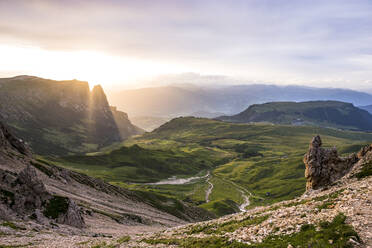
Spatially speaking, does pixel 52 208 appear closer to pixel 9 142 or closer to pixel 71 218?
pixel 71 218

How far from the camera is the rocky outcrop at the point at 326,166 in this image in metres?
51.4

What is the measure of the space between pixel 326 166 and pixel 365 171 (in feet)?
38.6

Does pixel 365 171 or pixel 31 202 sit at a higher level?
pixel 365 171

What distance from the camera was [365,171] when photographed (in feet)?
134

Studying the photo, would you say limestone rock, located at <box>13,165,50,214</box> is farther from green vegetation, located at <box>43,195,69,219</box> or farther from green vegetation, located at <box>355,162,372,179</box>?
green vegetation, located at <box>355,162,372,179</box>

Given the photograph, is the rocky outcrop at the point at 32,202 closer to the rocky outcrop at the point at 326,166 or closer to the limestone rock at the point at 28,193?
the limestone rock at the point at 28,193

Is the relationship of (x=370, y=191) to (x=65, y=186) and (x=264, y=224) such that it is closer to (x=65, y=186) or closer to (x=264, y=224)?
(x=264, y=224)

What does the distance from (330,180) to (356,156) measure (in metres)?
6.79

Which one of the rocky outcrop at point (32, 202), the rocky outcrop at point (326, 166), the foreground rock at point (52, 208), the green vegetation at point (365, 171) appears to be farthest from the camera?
the rocky outcrop at point (32, 202)

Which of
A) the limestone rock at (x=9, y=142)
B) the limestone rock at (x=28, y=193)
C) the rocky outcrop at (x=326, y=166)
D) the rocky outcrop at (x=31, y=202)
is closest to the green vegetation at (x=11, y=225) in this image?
the rocky outcrop at (x=31, y=202)

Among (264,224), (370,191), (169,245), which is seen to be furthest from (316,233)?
(169,245)

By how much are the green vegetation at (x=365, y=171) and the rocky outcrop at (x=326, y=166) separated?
8.56 metres

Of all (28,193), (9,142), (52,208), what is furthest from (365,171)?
(9,142)

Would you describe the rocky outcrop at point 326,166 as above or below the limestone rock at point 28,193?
above
